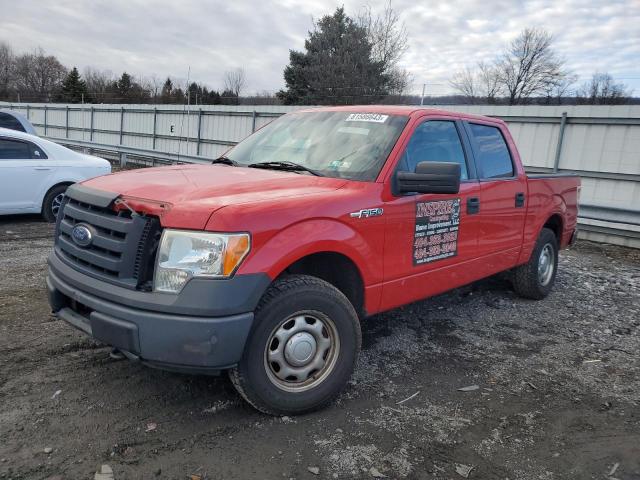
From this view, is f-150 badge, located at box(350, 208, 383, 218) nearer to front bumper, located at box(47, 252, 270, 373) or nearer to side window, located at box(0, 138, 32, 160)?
front bumper, located at box(47, 252, 270, 373)

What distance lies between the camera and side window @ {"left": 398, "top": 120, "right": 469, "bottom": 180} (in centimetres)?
375

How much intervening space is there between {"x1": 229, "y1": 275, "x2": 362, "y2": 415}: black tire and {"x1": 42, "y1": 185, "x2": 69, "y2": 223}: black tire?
675 cm

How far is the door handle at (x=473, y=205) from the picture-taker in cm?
422

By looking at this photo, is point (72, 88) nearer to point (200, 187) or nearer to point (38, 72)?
point (38, 72)

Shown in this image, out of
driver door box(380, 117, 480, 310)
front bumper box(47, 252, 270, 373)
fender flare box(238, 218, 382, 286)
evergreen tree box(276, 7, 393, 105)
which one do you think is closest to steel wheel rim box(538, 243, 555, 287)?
driver door box(380, 117, 480, 310)

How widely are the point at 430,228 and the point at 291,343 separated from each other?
1.48 meters

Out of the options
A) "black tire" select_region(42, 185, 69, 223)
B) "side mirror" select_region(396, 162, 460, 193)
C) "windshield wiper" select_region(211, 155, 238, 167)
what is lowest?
"black tire" select_region(42, 185, 69, 223)

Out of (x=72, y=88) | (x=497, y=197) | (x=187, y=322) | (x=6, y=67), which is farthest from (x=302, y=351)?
(x=6, y=67)

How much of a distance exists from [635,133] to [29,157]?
1058cm

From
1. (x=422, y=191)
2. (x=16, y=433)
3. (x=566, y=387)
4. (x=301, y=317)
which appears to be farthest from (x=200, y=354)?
(x=566, y=387)

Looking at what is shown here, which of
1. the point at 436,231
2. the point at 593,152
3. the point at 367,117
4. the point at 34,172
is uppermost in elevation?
the point at 593,152

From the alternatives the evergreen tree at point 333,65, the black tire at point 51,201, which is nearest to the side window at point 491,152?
the black tire at point 51,201

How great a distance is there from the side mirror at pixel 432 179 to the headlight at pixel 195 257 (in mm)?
1314

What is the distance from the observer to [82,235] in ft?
9.84
